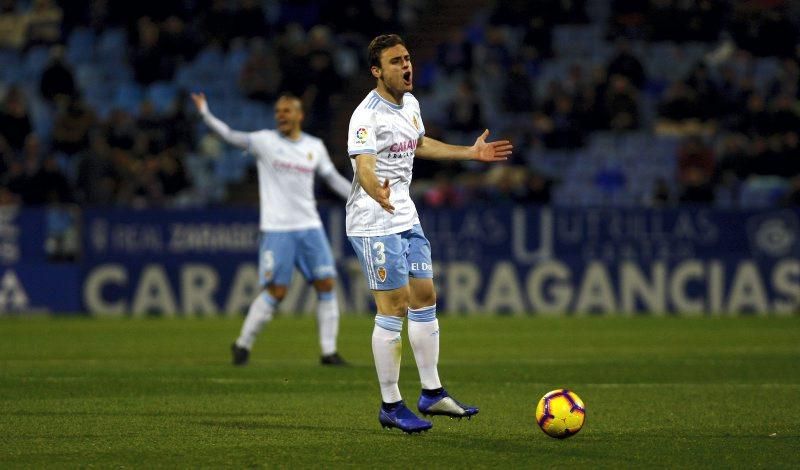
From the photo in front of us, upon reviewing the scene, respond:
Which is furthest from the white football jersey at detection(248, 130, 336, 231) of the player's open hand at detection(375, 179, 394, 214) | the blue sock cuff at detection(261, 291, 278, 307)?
the player's open hand at detection(375, 179, 394, 214)

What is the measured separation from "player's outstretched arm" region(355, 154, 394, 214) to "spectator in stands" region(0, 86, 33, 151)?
16.6 m

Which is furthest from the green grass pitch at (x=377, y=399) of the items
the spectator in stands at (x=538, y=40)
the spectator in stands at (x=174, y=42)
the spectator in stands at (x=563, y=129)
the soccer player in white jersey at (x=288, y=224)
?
the spectator in stands at (x=174, y=42)

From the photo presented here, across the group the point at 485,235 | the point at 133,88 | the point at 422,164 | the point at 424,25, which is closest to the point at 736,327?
the point at 485,235

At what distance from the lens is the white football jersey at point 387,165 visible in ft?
26.8

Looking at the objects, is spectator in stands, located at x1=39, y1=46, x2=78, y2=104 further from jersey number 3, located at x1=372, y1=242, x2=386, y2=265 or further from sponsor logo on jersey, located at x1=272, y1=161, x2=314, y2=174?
jersey number 3, located at x1=372, y1=242, x2=386, y2=265

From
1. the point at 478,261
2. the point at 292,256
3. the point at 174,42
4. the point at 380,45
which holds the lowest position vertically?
the point at 478,261

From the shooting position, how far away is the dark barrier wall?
1995cm

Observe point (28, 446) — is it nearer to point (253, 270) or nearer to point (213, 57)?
point (253, 270)

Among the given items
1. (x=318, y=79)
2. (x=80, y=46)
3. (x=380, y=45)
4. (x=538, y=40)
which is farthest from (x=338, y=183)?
(x=80, y=46)

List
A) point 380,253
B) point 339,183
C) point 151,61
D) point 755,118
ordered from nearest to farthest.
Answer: point 380,253 < point 339,183 < point 755,118 < point 151,61

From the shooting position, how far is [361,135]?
802 cm

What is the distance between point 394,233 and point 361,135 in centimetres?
63

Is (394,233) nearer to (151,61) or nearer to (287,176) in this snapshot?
(287,176)

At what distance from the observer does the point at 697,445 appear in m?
7.40
